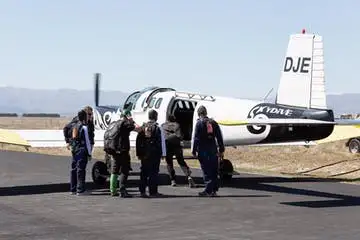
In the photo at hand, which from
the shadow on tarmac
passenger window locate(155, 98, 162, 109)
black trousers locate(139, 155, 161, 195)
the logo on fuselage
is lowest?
the shadow on tarmac

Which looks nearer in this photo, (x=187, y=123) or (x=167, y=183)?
(x=167, y=183)

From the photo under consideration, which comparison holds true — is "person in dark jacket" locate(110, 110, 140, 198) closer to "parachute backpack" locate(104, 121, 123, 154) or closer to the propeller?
"parachute backpack" locate(104, 121, 123, 154)

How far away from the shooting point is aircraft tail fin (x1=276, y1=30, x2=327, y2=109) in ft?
56.9

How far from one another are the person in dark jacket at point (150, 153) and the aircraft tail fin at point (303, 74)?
4721mm

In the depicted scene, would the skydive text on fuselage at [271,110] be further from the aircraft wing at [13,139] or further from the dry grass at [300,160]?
the aircraft wing at [13,139]

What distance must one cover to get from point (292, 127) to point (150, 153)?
4474 mm

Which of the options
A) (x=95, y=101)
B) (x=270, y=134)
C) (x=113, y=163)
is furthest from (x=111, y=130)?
(x=95, y=101)

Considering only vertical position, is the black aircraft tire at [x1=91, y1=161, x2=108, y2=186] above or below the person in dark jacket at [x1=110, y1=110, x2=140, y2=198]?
below

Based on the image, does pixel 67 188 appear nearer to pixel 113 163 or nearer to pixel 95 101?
pixel 113 163

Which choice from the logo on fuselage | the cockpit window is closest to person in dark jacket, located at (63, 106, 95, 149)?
the cockpit window

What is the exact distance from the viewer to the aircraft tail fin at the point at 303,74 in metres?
17.3

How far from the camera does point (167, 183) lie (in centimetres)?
1794

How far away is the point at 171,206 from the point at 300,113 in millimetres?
5450

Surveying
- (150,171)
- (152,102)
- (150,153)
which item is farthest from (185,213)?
(152,102)
